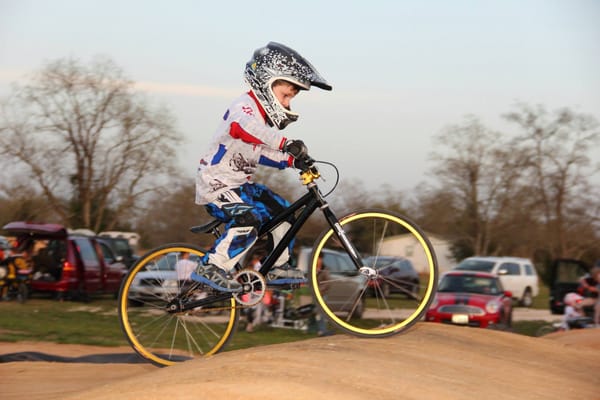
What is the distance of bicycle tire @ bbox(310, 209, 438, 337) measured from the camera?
19.3ft

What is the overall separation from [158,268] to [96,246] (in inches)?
708

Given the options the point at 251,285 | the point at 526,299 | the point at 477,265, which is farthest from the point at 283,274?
the point at 526,299

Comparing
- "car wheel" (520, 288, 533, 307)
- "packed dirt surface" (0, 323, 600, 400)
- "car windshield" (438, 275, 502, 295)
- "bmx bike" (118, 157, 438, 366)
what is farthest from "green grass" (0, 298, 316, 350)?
"car wheel" (520, 288, 533, 307)

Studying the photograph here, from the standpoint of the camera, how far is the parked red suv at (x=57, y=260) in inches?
851

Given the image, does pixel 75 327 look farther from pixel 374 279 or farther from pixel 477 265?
pixel 477 265

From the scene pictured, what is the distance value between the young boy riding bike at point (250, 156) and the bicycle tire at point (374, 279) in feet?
1.41

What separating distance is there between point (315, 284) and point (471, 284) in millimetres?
14364

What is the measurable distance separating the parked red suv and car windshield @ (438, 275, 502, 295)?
10261mm

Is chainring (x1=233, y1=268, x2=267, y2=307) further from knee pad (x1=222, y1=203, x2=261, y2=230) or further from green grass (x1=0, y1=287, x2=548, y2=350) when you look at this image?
green grass (x1=0, y1=287, x2=548, y2=350)

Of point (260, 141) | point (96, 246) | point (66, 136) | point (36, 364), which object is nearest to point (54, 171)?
point (66, 136)

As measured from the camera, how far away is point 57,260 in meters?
22.1

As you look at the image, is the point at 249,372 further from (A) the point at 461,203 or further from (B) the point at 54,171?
(A) the point at 461,203

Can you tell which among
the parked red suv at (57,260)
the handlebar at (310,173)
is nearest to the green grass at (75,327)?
the parked red suv at (57,260)

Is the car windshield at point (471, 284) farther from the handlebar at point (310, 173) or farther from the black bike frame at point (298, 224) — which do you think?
the handlebar at point (310, 173)
